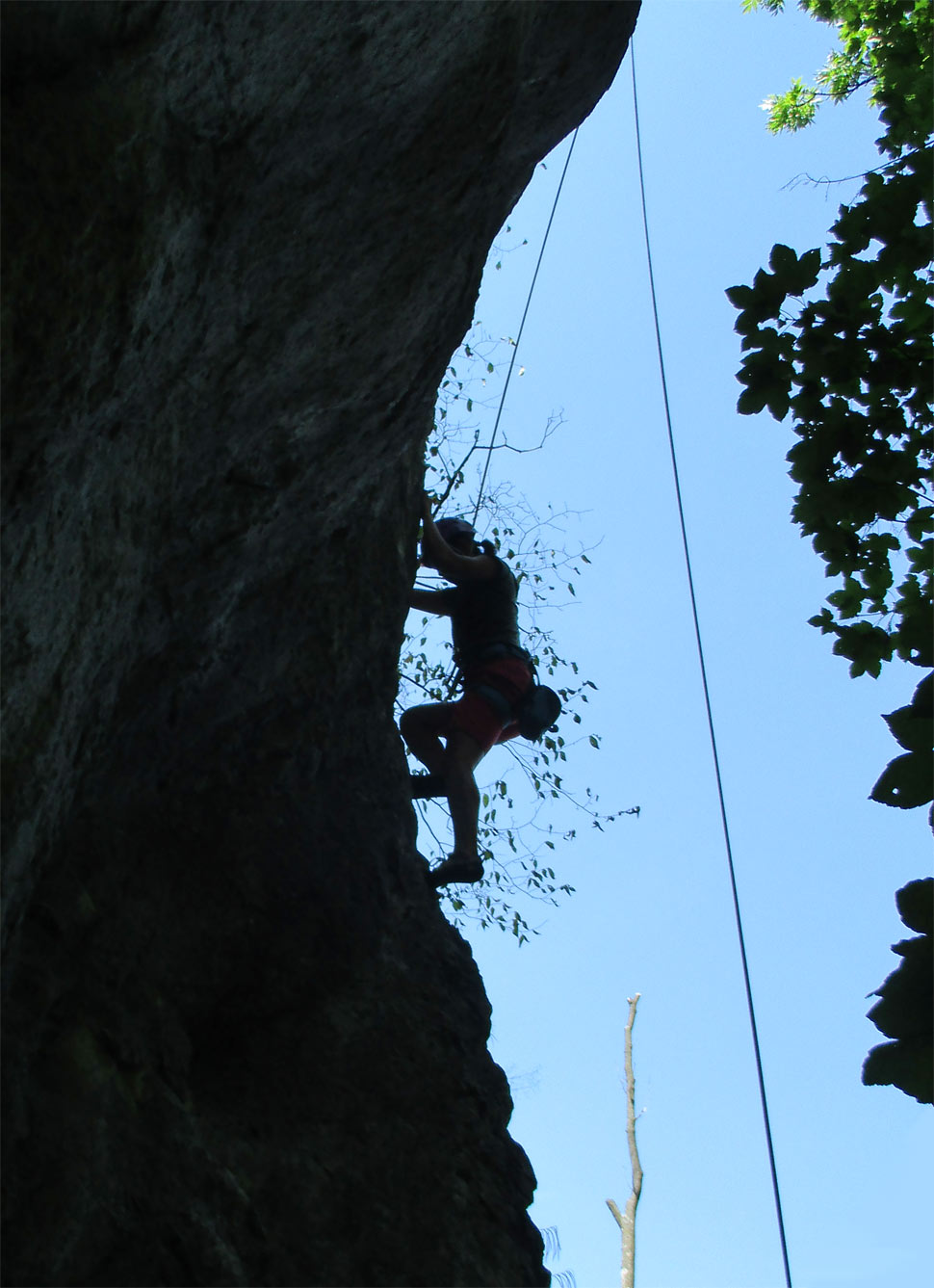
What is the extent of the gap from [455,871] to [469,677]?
3.68ft

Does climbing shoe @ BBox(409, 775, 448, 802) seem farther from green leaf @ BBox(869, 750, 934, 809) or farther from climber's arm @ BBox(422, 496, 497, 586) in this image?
green leaf @ BBox(869, 750, 934, 809)

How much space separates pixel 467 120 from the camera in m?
4.37

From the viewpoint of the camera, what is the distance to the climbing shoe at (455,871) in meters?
5.47

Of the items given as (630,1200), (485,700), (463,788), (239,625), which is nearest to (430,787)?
(463,788)

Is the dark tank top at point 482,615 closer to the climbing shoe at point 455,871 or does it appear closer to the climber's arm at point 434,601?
the climber's arm at point 434,601

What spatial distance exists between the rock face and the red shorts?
699 millimetres

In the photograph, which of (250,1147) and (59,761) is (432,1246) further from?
(59,761)

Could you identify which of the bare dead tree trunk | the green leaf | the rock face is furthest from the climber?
the bare dead tree trunk

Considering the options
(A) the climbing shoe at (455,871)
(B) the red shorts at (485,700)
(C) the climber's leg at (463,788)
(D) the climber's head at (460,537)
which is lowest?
(A) the climbing shoe at (455,871)

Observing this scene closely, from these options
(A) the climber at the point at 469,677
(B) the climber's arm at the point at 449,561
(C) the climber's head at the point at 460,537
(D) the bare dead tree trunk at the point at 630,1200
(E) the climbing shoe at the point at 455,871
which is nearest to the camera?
(E) the climbing shoe at the point at 455,871

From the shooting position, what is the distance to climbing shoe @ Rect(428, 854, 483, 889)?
17.9 feet

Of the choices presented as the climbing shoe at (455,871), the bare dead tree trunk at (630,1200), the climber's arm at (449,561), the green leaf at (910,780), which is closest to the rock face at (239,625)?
the climbing shoe at (455,871)

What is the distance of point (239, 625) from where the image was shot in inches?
176

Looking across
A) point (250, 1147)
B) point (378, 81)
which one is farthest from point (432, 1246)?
point (378, 81)
